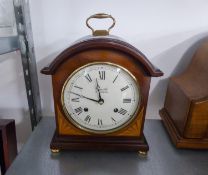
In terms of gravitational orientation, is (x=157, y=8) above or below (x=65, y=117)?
above

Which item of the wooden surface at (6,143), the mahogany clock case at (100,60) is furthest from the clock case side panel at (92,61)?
the wooden surface at (6,143)

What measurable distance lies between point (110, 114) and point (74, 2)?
39 centimetres

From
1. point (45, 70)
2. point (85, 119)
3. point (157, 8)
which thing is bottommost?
point (85, 119)

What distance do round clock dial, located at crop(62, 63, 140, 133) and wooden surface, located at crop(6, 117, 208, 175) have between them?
3.3 inches

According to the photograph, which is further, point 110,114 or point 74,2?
point 74,2

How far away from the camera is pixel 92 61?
0.52m

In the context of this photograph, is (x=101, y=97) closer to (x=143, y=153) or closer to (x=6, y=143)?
(x=143, y=153)

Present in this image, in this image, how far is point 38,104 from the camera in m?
0.79

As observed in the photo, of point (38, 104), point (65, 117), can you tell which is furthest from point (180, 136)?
point (38, 104)

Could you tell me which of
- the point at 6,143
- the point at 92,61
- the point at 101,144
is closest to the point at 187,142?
the point at 101,144

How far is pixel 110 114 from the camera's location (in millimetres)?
563

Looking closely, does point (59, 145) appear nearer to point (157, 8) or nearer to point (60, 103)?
point (60, 103)

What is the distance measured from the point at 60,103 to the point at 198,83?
0.39 meters

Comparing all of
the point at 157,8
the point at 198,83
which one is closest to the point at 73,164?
the point at 198,83
